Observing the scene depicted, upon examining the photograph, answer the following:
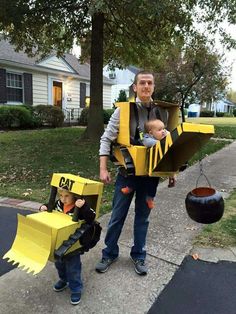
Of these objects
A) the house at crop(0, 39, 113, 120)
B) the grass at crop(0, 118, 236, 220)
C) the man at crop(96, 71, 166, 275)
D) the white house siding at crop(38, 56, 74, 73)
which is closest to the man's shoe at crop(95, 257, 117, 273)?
the man at crop(96, 71, 166, 275)

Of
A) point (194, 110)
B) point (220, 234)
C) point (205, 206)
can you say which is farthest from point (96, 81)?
point (194, 110)

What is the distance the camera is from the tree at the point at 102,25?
29.2 ft

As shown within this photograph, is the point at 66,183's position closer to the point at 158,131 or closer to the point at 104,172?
the point at 104,172

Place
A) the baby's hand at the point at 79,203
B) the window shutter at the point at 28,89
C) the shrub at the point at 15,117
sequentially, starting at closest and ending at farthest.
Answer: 1. the baby's hand at the point at 79,203
2. the shrub at the point at 15,117
3. the window shutter at the point at 28,89

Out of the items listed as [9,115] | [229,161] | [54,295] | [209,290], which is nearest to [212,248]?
[209,290]

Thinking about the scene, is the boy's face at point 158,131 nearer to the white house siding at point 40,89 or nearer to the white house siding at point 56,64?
the white house siding at point 40,89

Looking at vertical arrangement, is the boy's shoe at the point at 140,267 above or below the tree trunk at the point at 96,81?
below

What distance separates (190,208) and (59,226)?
1074 mm

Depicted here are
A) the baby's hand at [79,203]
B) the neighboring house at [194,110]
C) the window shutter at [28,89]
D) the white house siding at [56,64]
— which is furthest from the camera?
the neighboring house at [194,110]

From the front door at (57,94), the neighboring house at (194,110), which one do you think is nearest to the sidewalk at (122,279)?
the front door at (57,94)

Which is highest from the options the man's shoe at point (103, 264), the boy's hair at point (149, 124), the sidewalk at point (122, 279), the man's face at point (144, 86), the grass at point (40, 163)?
the man's face at point (144, 86)

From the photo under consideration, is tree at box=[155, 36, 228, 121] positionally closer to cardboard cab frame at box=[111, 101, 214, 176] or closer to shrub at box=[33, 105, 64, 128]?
shrub at box=[33, 105, 64, 128]

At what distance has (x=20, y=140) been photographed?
39.4ft

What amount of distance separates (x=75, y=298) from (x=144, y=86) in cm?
179
